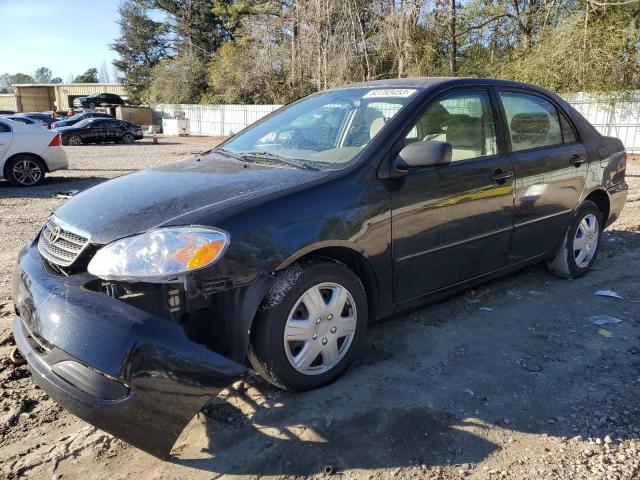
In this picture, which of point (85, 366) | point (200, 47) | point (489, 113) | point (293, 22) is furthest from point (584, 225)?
point (200, 47)

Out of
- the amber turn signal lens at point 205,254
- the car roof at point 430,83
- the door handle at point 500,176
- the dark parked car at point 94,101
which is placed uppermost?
the dark parked car at point 94,101

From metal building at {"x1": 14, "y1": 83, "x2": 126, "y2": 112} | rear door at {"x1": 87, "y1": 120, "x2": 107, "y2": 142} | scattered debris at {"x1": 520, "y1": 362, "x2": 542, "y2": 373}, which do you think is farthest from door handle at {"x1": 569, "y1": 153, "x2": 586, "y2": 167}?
metal building at {"x1": 14, "y1": 83, "x2": 126, "y2": 112}

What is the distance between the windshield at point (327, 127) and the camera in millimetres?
Result: 3293

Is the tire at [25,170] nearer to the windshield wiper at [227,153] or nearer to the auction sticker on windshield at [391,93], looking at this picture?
the windshield wiper at [227,153]

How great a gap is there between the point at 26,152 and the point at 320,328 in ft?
34.1

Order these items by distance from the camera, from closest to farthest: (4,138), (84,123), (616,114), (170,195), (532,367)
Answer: (170,195)
(532,367)
(4,138)
(616,114)
(84,123)

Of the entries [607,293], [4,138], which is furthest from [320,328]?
[4,138]

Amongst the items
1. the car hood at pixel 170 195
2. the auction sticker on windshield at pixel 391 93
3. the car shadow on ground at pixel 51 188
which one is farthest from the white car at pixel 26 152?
the auction sticker on windshield at pixel 391 93

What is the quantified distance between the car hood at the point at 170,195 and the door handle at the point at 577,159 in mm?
2561

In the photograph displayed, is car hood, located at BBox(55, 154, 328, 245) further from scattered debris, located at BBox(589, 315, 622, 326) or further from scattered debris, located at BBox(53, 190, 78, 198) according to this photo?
scattered debris, located at BBox(53, 190, 78, 198)

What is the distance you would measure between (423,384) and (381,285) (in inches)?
24.2

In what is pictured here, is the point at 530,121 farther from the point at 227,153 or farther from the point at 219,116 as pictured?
the point at 219,116

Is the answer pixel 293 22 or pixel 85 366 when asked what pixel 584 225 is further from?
pixel 293 22

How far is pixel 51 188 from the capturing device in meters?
11.0
